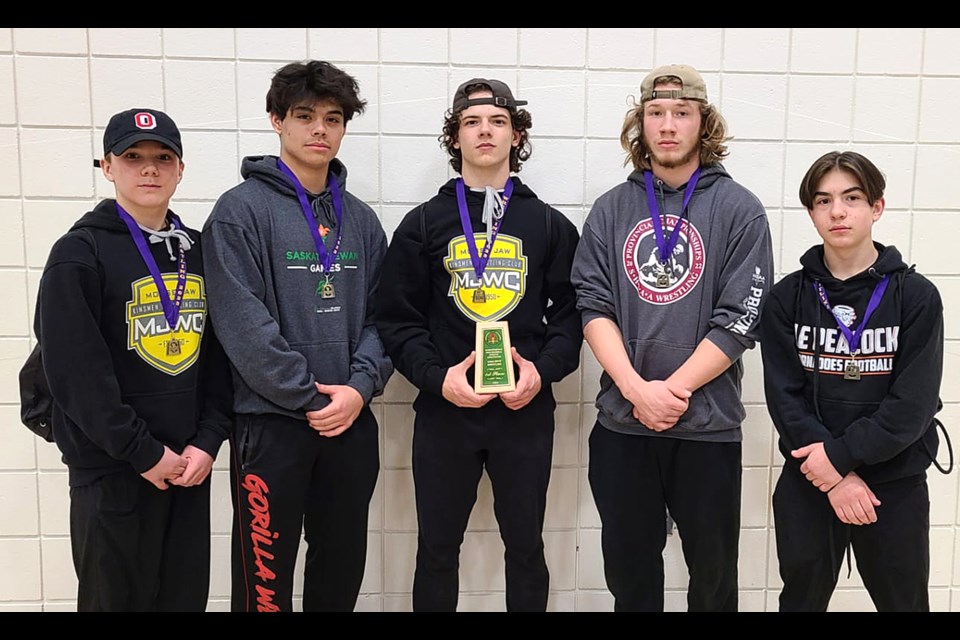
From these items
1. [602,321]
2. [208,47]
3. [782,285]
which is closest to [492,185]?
[602,321]

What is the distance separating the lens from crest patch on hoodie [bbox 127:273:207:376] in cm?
191

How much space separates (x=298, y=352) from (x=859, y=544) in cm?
167

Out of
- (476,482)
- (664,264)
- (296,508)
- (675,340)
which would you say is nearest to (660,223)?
(664,264)

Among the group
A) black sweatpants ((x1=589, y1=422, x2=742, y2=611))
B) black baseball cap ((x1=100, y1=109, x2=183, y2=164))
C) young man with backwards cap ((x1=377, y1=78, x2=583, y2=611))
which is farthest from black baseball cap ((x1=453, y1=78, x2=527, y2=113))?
black sweatpants ((x1=589, y1=422, x2=742, y2=611))


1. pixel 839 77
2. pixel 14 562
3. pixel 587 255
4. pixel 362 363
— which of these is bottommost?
pixel 14 562

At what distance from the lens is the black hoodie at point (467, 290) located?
2.19 meters

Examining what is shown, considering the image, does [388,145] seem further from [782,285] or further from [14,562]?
[14,562]

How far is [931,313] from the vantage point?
1.93 metres

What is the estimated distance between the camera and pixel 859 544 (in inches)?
78.4

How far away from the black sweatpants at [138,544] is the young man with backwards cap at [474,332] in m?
0.66

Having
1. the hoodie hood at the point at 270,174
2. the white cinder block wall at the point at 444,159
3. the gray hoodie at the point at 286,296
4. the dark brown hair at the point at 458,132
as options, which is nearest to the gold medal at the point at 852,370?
the white cinder block wall at the point at 444,159

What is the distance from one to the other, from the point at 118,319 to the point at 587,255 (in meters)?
1.33

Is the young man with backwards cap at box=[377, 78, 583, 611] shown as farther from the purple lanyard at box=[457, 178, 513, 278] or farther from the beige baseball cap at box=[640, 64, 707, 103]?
the beige baseball cap at box=[640, 64, 707, 103]

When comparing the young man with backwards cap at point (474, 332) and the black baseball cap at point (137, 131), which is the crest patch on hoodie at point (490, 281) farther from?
the black baseball cap at point (137, 131)
